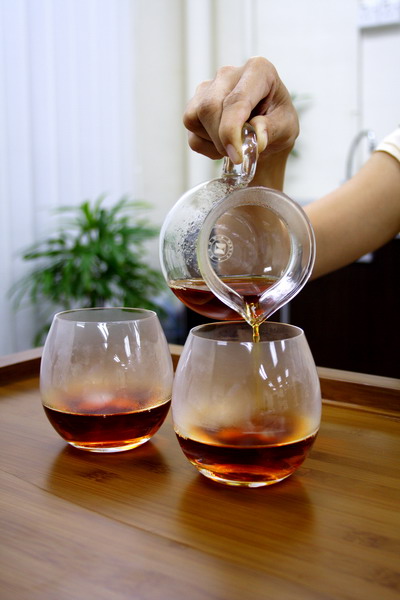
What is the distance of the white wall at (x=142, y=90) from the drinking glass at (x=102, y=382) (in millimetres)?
1844

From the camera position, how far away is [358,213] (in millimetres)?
1257

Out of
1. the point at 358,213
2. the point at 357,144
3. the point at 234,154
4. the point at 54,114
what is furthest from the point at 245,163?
the point at 357,144

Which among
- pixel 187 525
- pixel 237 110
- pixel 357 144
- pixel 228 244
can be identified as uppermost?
pixel 357 144

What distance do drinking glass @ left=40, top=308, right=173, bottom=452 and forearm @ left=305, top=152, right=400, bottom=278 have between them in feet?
2.25

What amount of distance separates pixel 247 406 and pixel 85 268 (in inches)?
72.7

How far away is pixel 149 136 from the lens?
3244 millimetres

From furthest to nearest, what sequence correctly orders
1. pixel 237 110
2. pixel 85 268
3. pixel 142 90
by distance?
pixel 142 90, pixel 85 268, pixel 237 110

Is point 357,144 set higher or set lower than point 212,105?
higher

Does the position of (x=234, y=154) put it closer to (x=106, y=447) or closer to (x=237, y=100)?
(x=237, y=100)

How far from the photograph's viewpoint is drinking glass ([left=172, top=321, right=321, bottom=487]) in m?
0.48

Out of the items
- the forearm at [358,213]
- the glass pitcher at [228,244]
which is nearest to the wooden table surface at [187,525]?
the glass pitcher at [228,244]

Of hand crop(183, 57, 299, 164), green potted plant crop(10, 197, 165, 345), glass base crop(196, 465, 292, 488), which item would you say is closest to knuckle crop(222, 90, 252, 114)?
hand crop(183, 57, 299, 164)

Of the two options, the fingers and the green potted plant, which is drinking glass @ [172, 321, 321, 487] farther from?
the green potted plant

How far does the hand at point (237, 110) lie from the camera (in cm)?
66
